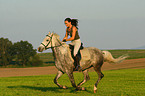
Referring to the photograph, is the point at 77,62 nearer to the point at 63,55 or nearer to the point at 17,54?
the point at 63,55

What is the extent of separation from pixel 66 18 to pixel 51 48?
181 centimetres

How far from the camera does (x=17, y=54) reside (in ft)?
264

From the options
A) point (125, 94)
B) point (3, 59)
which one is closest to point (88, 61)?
point (125, 94)

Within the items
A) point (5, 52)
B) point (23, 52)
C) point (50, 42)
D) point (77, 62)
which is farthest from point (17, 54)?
point (77, 62)

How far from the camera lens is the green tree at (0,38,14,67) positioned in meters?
76.5

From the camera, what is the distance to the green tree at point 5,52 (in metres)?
76.5

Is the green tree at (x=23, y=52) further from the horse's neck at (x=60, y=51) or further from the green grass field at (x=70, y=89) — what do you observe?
the horse's neck at (x=60, y=51)

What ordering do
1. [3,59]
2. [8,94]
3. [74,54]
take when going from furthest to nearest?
[3,59] < [8,94] < [74,54]

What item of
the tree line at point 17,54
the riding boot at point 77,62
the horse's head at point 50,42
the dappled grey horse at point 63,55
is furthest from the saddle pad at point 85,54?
the tree line at point 17,54

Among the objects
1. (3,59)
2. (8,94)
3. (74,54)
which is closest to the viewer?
(74,54)

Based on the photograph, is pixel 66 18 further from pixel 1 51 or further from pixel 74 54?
pixel 1 51

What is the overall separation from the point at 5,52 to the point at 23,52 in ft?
20.5

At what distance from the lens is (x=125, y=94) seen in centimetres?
1211

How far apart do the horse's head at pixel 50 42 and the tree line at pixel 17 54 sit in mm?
64088
